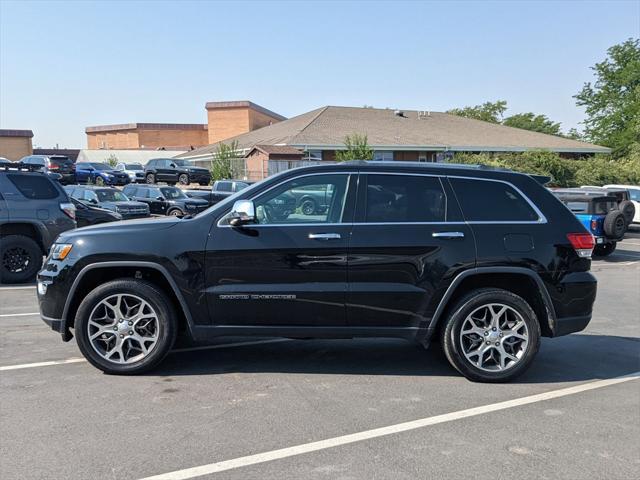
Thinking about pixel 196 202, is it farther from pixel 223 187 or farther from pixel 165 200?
pixel 223 187

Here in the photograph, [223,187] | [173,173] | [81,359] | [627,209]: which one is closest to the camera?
[81,359]

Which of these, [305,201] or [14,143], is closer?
[305,201]

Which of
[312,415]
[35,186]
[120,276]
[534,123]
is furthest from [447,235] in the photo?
[534,123]

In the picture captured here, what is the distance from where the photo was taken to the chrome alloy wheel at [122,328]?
5.00m

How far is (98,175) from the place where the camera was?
3688cm

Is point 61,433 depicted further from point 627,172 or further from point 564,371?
point 627,172

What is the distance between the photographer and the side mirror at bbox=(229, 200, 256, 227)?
15.8 ft

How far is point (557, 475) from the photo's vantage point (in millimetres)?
3477

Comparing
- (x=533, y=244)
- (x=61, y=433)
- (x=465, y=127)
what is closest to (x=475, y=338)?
(x=533, y=244)

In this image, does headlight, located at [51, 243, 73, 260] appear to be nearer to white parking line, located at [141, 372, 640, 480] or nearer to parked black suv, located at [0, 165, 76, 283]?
white parking line, located at [141, 372, 640, 480]

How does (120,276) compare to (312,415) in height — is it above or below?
above

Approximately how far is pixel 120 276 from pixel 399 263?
97.3 inches

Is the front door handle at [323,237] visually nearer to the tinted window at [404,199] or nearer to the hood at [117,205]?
the tinted window at [404,199]

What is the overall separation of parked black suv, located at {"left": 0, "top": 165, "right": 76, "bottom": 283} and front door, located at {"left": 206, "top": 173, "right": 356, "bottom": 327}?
6.32 metres
